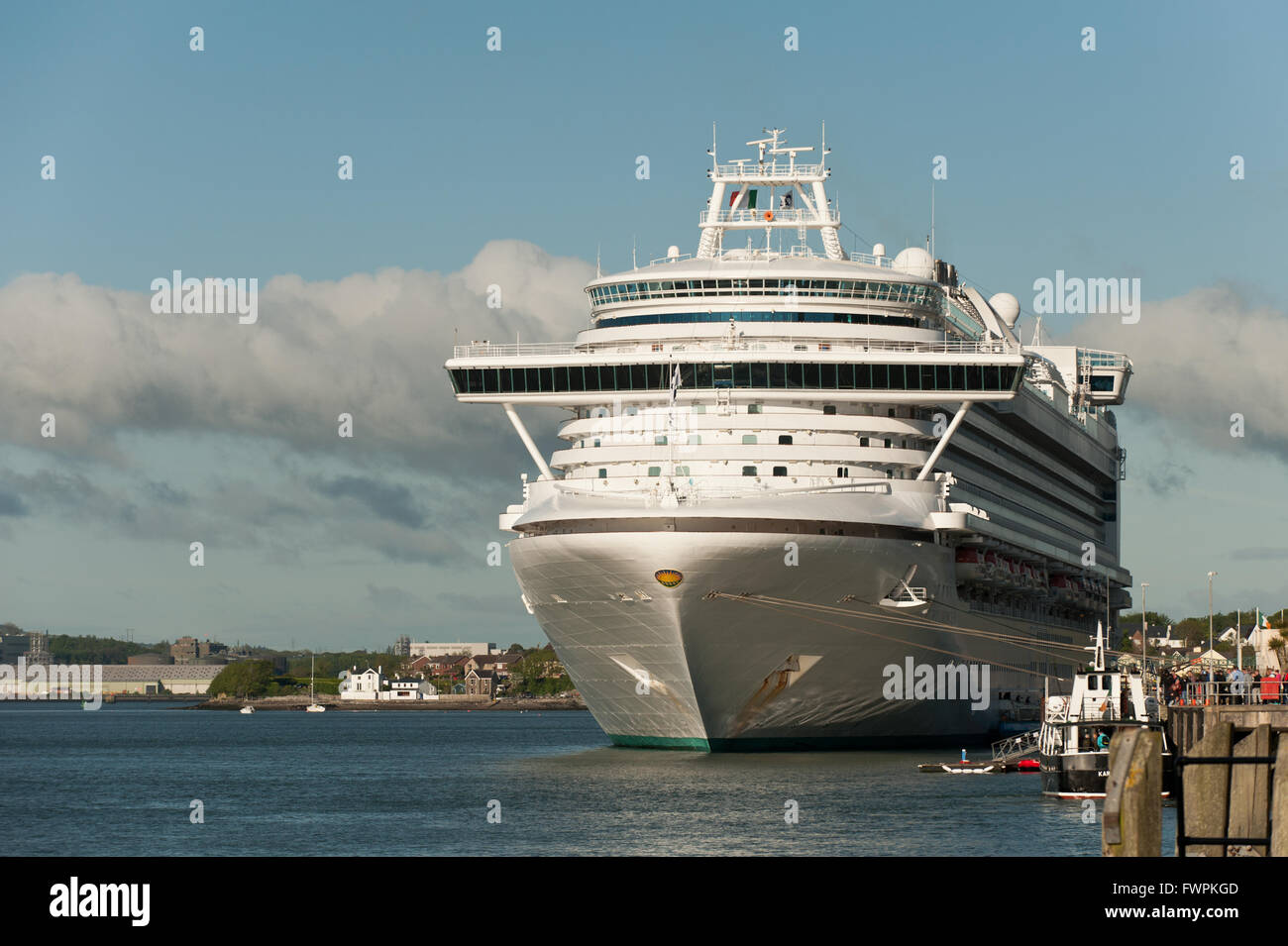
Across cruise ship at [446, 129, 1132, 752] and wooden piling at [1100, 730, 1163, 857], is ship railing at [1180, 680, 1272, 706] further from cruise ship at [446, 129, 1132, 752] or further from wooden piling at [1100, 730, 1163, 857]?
wooden piling at [1100, 730, 1163, 857]

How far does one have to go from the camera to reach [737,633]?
49000mm

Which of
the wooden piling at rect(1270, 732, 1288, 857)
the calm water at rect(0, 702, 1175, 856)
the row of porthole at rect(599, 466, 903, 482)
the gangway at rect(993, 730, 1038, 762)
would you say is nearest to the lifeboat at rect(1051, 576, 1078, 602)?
the gangway at rect(993, 730, 1038, 762)

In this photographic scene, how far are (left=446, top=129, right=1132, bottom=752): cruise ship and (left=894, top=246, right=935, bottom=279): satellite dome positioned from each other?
9.10 meters

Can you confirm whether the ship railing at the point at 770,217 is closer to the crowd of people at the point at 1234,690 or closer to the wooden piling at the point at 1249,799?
the crowd of people at the point at 1234,690

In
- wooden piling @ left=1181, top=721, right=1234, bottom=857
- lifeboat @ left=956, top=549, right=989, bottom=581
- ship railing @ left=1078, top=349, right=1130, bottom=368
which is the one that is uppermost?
ship railing @ left=1078, top=349, right=1130, bottom=368

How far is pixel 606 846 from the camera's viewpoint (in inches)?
1321

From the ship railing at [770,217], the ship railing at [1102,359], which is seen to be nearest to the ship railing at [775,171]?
the ship railing at [770,217]

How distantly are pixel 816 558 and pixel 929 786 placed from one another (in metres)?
6.95

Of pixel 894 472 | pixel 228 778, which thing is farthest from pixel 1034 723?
pixel 228 778

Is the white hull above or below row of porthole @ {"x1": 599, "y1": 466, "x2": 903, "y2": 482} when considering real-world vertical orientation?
below

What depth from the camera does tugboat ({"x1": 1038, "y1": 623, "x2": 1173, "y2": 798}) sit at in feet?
149
